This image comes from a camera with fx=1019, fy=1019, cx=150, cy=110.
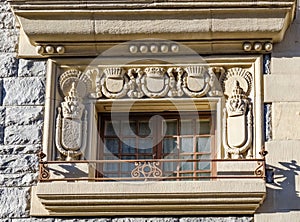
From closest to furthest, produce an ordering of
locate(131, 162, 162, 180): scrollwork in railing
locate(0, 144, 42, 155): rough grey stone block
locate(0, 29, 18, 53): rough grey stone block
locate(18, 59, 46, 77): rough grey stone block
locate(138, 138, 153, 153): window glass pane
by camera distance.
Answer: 1. locate(131, 162, 162, 180): scrollwork in railing
2. locate(0, 144, 42, 155): rough grey stone block
3. locate(138, 138, 153, 153): window glass pane
4. locate(18, 59, 46, 77): rough grey stone block
5. locate(0, 29, 18, 53): rough grey stone block

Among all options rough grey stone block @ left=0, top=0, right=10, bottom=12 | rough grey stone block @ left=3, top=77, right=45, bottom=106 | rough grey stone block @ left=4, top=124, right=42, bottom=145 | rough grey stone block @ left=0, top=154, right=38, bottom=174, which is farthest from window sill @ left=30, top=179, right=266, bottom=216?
rough grey stone block @ left=0, top=0, right=10, bottom=12

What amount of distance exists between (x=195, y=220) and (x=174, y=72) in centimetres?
146

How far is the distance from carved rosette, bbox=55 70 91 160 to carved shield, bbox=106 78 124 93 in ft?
0.62

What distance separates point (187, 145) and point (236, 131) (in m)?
0.51

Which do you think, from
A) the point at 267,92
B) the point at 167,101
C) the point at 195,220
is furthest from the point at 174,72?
the point at 195,220

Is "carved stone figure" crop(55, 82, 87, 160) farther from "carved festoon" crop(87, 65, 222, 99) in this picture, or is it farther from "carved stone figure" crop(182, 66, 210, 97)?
"carved stone figure" crop(182, 66, 210, 97)

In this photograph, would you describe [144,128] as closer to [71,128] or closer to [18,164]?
[71,128]

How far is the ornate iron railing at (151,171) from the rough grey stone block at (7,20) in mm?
1505

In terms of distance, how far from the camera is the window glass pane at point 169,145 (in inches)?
371

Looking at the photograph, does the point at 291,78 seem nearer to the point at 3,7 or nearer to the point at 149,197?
the point at 149,197

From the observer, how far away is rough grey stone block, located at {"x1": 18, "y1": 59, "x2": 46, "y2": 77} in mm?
9555

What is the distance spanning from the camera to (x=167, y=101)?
371 inches

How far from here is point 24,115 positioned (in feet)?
30.8

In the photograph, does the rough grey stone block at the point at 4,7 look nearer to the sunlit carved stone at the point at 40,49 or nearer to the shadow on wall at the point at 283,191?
the sunlit carved stone at the point at 40,49
